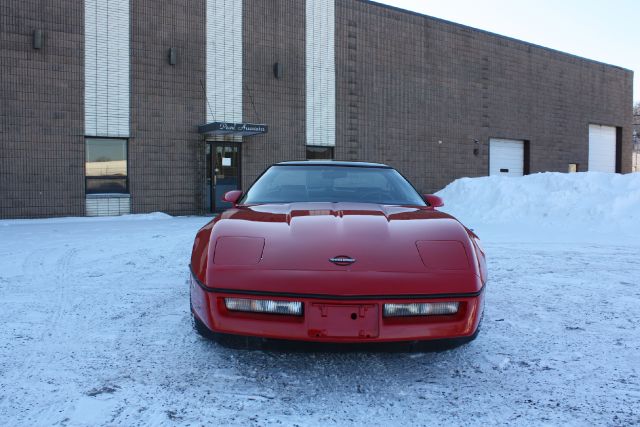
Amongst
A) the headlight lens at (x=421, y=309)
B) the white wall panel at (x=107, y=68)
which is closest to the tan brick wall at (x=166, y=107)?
the white wall panel at (x=107, y=68)

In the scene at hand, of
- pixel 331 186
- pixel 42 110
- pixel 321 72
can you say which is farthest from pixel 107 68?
pixel 331 186

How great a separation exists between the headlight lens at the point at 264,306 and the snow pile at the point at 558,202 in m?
9.48

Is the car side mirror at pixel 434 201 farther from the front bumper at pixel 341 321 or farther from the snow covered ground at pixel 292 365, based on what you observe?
the front bumper at pixel 341 321

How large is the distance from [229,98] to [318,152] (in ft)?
11.6

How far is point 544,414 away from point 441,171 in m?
17.7

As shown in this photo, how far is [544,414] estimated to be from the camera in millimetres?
2416

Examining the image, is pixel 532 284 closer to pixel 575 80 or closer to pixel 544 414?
pixel 544 414

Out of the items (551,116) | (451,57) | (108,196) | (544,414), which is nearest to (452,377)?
(544,414)

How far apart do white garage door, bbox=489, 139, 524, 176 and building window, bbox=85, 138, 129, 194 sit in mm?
14569

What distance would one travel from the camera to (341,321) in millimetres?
2506

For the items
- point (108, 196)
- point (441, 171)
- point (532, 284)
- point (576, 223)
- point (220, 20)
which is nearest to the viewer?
point (532, 284)

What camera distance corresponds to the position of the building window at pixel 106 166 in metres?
13.1

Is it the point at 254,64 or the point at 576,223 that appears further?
the point at 254,64

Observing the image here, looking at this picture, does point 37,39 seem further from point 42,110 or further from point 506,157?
point 506,157
